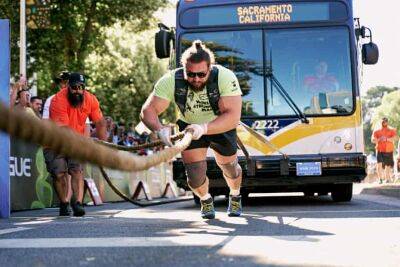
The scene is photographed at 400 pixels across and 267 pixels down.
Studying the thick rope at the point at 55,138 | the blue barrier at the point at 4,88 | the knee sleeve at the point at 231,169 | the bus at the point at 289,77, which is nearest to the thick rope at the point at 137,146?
the knee sleeve at the point at 231,169

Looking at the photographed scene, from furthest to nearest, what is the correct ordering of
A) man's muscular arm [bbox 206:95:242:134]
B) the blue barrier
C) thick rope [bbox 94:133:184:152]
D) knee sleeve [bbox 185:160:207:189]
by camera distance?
the blue barrier
knee sleeve [bbox 185:160:207:189]
man's muscular arm [bbox 206:95:242:134]
thick rope [bbox 94:133:184:152]

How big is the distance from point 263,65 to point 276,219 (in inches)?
153

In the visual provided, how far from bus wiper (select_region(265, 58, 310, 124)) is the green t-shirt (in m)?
3.72

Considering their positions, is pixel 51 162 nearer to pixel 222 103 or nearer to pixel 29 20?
pixel 222 103

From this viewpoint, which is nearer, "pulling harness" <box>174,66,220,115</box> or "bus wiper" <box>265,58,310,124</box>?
"pulling harness" <box>174,66,220,115</box>

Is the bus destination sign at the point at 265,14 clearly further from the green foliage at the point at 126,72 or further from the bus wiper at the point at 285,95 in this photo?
the green foliage at the point at 126,72

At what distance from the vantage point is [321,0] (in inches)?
440

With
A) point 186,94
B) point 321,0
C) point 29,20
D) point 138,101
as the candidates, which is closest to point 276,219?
point 186,94

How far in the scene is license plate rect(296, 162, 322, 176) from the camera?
419 inches

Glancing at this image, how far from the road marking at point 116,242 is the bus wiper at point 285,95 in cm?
531

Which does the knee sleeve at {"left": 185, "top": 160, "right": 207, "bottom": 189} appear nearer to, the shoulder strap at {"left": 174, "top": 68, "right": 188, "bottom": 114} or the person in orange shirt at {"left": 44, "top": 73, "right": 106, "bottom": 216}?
the shoulder strap at {"left": 174, "top": 68, "right": 188, "bottom": 114}

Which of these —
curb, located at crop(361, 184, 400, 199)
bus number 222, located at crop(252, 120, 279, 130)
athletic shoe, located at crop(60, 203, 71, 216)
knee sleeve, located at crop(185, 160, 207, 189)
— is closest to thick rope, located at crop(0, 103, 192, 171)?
knee sleeve, located at crop(185, 160, 207, 189)

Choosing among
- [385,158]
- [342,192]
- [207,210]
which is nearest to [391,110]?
[385,158]

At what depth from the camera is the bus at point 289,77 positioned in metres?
10.8
